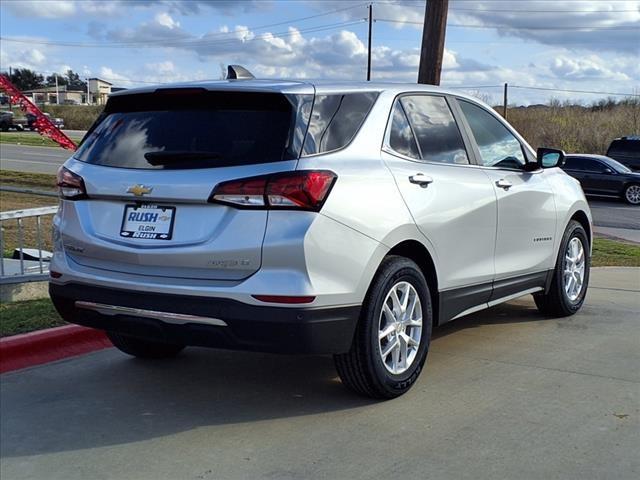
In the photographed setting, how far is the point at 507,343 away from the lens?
235 inches

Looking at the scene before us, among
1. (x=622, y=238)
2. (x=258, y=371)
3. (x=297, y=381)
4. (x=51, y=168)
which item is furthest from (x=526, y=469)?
(x=51, y=168)

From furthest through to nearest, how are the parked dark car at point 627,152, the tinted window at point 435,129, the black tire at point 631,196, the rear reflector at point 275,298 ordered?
the parked dark car at point 627,152 → the black tire at point 631,196 → the tinted window at point 435,129 → the rear reflector at point 275,298

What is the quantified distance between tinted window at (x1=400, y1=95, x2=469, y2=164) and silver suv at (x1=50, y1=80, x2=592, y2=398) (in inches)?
0.6

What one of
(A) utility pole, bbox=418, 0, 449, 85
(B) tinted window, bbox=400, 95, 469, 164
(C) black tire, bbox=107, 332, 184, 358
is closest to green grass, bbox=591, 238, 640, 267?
(A) utility pole, bbox=418, 0, 449, 85

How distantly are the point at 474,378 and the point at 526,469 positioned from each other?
1405 millimetres

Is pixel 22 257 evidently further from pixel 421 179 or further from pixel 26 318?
pixel 421 179

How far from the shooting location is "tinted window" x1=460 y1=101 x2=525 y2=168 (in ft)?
18.5

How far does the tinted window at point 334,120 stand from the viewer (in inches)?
163

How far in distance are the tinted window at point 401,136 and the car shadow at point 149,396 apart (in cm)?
153

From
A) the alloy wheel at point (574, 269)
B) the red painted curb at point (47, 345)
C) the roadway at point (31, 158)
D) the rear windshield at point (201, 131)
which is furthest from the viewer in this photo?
the roadway at point (31, 158)

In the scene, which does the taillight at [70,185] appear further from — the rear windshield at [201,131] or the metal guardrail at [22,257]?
the metal guardrail at [22,257]

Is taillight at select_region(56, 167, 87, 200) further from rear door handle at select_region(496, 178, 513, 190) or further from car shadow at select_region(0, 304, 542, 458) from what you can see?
rear door handle at select_region(496, 178, 513, 190)

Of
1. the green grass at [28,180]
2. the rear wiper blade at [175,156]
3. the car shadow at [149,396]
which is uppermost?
the rear wiper blade at [175,156]

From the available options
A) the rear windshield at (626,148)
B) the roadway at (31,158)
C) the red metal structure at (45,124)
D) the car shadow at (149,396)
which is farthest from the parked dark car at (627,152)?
the car shadow at (149,396)
